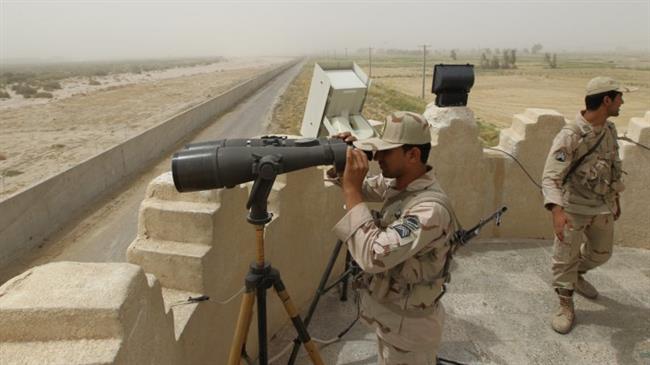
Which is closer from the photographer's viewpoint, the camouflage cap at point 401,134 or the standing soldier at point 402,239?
the standing soldier at point 402,239

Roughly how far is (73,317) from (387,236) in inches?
45.3

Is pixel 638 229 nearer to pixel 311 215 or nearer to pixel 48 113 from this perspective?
pixel 311 215

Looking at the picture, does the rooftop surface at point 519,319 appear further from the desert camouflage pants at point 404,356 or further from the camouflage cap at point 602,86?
the camouflage cap at point 602,86

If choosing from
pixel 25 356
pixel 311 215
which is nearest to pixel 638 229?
pixel 311 215

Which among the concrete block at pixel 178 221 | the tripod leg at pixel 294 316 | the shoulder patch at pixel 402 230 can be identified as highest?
the shoulder patch at pixel 402 230

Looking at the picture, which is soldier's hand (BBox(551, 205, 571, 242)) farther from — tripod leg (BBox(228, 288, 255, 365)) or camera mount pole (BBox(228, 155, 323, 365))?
tripod leg (BBox(228, 288, 255, 365))

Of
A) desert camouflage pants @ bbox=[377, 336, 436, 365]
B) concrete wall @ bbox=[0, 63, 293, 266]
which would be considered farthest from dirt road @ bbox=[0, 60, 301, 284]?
desert camouflage pants @ bbox=[377, 336, 436, 365]

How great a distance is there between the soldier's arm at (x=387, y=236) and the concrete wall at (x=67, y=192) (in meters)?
7.11

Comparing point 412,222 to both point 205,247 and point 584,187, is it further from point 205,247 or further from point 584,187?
point 584,187

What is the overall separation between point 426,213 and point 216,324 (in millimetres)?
1365

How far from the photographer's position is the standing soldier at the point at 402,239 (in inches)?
77.4

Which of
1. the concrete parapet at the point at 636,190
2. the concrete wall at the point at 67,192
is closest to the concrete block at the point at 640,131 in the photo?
the concrete parapet at the point at 636,190

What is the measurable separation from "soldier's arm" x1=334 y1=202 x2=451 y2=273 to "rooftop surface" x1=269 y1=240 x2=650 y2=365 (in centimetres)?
155

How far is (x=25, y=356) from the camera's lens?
1.38 metres
